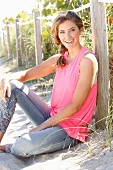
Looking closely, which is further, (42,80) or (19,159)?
(42,80)

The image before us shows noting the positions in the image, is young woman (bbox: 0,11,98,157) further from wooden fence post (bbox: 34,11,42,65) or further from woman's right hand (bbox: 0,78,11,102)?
wooden fence post (bbox: 34,11,42,65)

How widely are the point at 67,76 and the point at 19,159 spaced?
2.40 feet

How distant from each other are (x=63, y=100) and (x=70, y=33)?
52 cm

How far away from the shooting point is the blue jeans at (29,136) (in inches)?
122

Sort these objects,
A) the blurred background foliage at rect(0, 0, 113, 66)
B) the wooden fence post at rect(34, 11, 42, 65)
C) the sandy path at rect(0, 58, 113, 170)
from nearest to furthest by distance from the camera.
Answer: the sandy path at rect(0, 58, 113, 170) < the blurred background foliage at rect(0, 0, 113, 66) < the wooden fence post at rect(34, 11, 42, 65)

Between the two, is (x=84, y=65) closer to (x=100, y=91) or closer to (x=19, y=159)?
(x=100, y=91)

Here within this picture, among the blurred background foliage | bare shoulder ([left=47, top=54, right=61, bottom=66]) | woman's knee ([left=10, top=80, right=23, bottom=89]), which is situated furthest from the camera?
the blurred background foliage

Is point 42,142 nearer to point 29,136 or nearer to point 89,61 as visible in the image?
point 29,136

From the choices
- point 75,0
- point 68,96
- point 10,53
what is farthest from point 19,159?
point 10,53

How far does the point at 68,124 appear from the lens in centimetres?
319

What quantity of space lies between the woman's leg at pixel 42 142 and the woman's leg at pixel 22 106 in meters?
0.23

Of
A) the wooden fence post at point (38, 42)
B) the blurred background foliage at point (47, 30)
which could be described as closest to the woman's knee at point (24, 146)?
the blurred background foliage at point (47, 30)

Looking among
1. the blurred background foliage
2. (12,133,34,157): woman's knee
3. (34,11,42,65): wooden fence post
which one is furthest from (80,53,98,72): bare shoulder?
(34,11,42,65): wooden fence post

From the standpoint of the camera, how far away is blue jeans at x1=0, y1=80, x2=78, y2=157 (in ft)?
10.1
